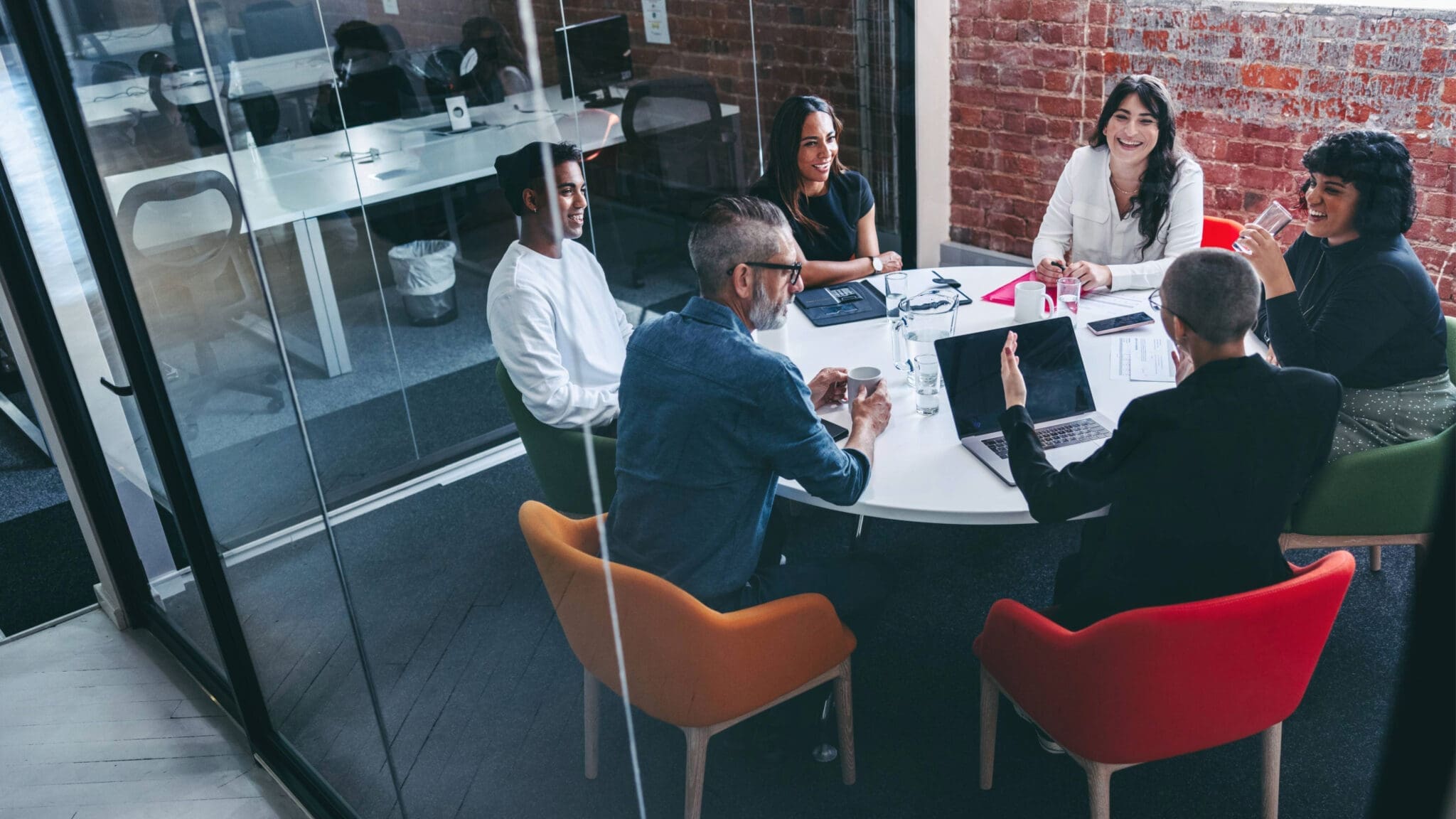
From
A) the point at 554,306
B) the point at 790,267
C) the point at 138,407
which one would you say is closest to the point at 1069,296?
the point at 790,267

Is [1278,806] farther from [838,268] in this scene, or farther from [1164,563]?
[838,268]

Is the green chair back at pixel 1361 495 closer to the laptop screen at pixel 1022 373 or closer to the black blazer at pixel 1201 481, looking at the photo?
the black blazer at pixel 1201 481

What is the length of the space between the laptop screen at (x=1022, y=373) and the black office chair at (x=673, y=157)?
1.14 m

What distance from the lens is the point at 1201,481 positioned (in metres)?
1.66

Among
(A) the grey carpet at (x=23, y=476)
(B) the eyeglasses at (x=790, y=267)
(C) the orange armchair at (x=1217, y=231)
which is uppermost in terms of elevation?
(B) the eyeglasses at (x=790, y=267)

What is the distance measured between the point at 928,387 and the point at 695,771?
1120 mm

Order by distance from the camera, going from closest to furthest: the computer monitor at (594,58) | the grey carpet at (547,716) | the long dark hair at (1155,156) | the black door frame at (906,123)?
the grey carpet at (547,716)
the computer monitor at (594,58)
the long dark hair at (1155,156)
the black door frame at (906,123)

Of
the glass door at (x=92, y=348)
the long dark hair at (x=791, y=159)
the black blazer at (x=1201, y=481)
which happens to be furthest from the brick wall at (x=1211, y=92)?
the glass door at (x=92, y=348)

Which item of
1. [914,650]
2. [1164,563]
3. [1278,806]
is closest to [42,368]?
[914,650]

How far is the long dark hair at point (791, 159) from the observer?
337 cm

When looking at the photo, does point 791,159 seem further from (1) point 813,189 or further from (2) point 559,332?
(2) point 559,332

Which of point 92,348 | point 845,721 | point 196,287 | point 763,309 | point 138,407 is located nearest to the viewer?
point 763,309

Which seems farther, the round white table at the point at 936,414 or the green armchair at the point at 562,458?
the round white table at the point at 936,414

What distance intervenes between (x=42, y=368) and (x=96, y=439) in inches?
9.6
